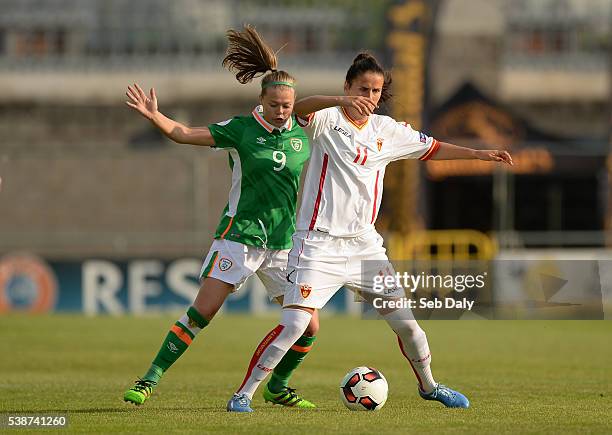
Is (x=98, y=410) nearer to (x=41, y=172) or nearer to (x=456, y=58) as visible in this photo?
(x=41, y=172)

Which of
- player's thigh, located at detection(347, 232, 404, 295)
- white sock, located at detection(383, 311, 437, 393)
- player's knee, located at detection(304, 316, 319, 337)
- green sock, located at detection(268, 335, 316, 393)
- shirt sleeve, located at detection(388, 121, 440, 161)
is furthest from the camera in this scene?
green sock, located at detection(268, 335, 316, 393)

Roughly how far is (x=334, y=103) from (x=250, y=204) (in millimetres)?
1091

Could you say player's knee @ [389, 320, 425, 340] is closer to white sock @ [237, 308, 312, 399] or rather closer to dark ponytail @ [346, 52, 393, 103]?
white sock @ [237, 308, 312, 399]

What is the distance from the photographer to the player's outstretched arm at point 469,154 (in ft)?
27.3

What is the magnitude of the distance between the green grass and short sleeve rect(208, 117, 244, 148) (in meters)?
1.74

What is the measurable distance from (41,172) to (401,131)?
54.4 feet

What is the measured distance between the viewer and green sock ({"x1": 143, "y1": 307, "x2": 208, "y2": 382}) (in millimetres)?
8336

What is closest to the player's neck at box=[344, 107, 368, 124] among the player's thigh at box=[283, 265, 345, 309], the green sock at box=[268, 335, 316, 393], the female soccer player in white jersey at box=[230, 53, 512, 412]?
the female soccer player in white jersey at box=[230, 53, 512, 412]

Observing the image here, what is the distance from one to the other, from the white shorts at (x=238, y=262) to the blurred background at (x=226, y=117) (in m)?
12.5

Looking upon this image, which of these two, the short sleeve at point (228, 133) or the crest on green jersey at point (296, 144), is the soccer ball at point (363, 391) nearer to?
the crest on green jersey at point (296, 144)

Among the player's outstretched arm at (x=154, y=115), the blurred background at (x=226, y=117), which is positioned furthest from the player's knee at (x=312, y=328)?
the blurred background at (x=226, y=117)

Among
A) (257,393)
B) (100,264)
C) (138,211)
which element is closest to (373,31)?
(138,211)

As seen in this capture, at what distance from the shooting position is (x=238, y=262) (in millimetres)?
8312

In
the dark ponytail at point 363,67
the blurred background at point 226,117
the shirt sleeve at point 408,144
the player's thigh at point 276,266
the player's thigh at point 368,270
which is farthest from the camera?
the blurred background at point 226,117
